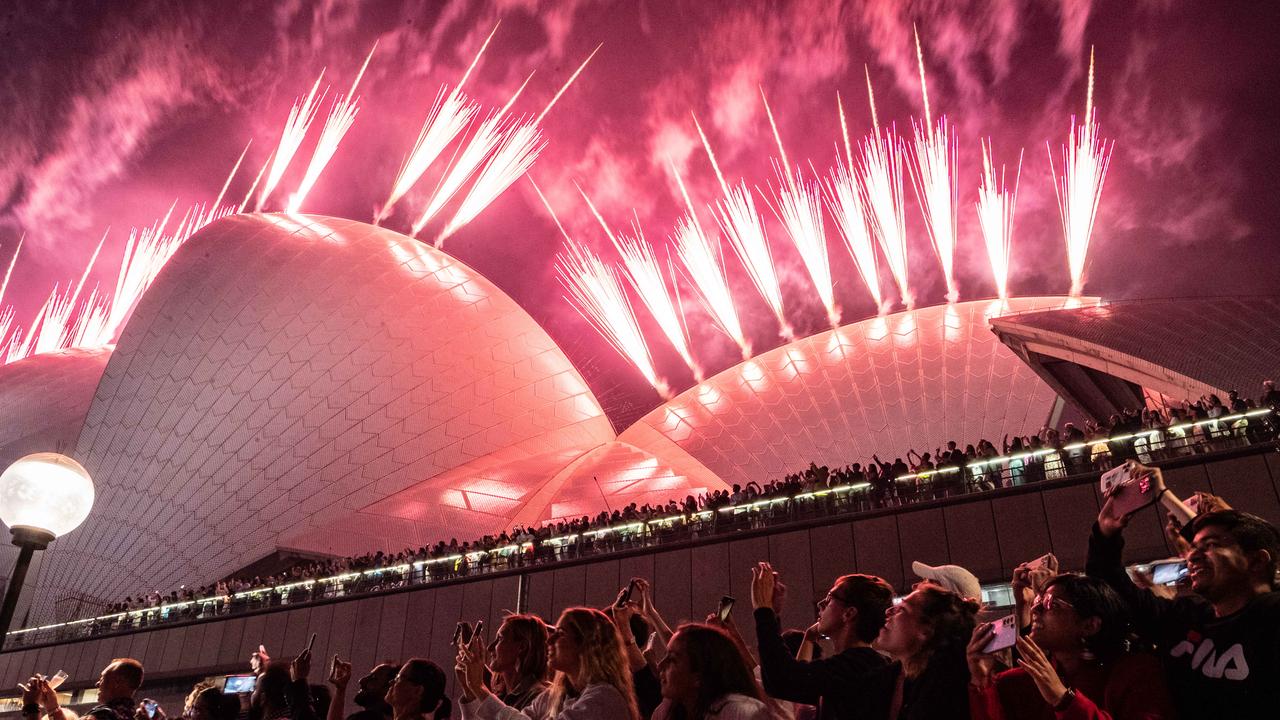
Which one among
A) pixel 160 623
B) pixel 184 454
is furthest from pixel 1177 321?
pixel 184 454

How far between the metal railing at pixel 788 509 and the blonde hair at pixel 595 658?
9.99 m

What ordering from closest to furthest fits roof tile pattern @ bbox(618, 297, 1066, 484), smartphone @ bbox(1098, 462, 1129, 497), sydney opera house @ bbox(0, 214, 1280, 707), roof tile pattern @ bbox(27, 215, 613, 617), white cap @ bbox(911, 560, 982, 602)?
1. smartphone @ bbox(1098, 462, 1129, 497)
2. white cap @ bbox(911, 560, 982, 602)
3. roof tile pattern @ bbox(618, 297, 1066, 484)
4. sydney opera house @ bbox(0, 214, 1280, 707)
5. roof tile pattern @ bbox(27, 215, 613, 617)

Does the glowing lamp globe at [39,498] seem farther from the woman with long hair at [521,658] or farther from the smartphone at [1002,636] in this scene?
the smartphone at [1002,636]

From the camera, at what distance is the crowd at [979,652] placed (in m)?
2.73

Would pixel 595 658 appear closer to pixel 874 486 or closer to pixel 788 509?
pixel 874 486

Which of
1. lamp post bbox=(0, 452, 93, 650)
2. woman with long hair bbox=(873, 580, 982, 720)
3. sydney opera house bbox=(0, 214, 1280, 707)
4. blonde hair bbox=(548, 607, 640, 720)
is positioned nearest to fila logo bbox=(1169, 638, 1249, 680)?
woman with long hair bbox=(873, 580, 982, 720)

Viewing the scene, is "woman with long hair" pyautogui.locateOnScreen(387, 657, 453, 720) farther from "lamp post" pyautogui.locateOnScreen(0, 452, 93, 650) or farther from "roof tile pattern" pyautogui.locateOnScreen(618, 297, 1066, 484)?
"roof tile pattern" pyautogui.locateOnScreen(618, 297, 1066, 484)

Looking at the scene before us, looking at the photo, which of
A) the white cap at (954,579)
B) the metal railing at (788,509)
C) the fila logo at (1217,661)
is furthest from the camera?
the metal railing at (788,509)

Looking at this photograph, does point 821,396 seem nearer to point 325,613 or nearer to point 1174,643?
point 325,613

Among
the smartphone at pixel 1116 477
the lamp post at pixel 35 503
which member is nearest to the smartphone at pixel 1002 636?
the smartphone at pixel 1116 477

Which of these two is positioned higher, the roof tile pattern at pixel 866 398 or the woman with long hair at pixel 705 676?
the roof tile pattern at pixel 866 398

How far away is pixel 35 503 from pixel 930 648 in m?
5.52

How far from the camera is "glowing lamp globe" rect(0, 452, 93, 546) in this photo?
17.3 feet

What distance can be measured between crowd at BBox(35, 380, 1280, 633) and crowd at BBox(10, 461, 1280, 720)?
8541 millimetres
